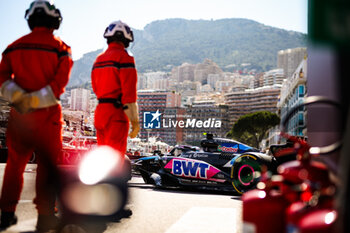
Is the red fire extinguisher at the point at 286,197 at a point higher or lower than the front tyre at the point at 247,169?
higher

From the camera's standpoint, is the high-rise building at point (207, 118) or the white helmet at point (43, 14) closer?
the white helmet at point (43, 14)

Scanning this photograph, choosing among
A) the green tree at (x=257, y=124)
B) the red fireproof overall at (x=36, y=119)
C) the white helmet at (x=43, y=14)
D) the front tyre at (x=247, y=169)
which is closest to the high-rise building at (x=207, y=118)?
the green tree at (x=257, y=124)

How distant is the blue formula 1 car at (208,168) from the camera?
8.55 meters

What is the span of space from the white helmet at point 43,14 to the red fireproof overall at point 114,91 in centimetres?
77

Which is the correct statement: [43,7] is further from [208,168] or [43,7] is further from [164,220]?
[208,168]

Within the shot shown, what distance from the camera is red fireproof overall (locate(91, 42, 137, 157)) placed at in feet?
13.8

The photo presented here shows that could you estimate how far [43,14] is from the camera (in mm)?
3701

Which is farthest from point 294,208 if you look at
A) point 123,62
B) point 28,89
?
point 123,62

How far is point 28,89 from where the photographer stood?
3551mm

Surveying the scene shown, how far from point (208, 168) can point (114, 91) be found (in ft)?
19.0

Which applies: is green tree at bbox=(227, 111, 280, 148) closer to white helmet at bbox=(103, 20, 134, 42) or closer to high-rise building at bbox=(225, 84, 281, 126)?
white helmet at bbox=(103, 20, 134, 42)

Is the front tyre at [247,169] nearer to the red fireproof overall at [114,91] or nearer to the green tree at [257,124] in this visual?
the red fireproof overall at [114,91]

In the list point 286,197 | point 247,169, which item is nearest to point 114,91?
point 286,197

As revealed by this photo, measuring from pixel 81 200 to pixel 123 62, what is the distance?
5.79 ft
